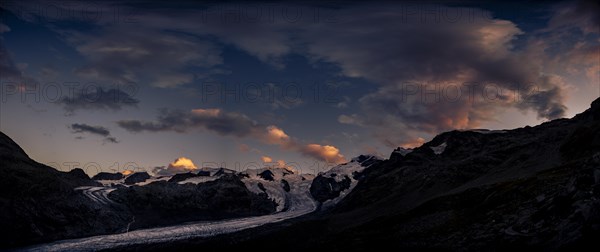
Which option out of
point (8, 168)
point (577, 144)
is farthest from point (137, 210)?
point (577, 144)

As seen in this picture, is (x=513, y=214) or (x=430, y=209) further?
(x=430, y=209)

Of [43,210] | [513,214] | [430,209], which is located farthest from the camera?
[43,210]

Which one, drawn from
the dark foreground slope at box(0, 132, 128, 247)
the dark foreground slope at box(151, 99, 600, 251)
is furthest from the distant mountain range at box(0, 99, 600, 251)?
the dark foreground slope at box(0, 132, 128, 247)

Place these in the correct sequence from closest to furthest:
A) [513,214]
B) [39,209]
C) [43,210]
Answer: [513,214], [39,209], [43,210]

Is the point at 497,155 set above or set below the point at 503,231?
below

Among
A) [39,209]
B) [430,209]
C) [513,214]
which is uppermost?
[513,214]

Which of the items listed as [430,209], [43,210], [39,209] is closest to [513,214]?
[430,209]

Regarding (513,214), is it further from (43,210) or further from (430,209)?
(43,210)

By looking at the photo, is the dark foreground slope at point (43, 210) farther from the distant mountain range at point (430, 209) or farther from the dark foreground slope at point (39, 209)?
the distant mountain range at point (430, 209)

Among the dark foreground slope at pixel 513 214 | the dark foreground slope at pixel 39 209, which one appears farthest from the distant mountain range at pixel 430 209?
the dark foreground slope at pixel 39 209

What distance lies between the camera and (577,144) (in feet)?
364

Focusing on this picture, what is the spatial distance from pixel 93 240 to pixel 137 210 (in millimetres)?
68699

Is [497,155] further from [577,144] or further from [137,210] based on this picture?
[137,210]

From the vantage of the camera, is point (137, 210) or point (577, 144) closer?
point (577, 144)
